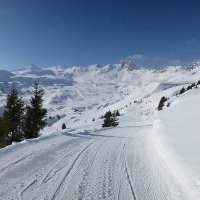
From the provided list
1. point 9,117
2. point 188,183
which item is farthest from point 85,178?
point 9,117

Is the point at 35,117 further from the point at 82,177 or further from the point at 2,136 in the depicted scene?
the point at 82,177

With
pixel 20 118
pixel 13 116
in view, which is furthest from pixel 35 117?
pixel 13 116

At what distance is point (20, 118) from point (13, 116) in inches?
38.8

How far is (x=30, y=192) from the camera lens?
814 centimetres

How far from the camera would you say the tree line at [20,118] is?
3506cm

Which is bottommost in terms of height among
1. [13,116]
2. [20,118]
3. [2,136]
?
[2,136]

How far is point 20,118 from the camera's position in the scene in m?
35.8

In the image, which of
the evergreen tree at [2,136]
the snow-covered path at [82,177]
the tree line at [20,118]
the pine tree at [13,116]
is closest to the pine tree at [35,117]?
the tree line at [20,118]

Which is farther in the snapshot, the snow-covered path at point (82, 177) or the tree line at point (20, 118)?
the tree line at point (20, 118)

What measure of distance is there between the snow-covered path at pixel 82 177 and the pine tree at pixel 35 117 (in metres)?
22.0

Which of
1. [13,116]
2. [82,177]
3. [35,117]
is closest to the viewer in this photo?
[82,177]

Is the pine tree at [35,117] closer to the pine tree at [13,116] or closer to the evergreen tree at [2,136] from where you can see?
the pine tree at [13,116]

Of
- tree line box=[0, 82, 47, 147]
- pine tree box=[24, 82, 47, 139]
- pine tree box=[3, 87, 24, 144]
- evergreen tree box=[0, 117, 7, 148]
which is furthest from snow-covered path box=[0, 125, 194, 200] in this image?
evergreen tree box=[0, 117, 7, 148]

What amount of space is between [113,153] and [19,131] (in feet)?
77.8
